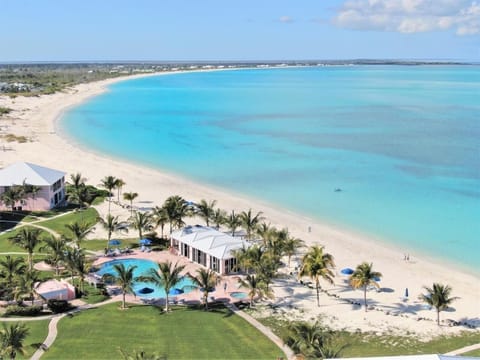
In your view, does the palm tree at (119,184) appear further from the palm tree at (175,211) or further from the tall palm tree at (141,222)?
the palm tree at (175,211)

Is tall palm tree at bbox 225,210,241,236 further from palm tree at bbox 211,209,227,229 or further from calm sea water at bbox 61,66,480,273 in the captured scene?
calm sea water at bbox 61,66,480,273

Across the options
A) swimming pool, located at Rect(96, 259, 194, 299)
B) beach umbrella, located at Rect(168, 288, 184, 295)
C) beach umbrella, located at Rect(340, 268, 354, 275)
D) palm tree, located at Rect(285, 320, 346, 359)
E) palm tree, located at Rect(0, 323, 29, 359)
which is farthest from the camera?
A: beach umbrella, located at Rect(340, 268, 354, 275)

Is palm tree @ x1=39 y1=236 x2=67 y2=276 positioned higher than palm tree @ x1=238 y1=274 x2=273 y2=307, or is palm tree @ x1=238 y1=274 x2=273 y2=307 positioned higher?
palm tree @ x1=39 y1=236 x2=67 y2=276

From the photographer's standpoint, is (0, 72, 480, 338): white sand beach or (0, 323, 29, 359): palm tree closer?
(0, 323, 29, 359): palm tree

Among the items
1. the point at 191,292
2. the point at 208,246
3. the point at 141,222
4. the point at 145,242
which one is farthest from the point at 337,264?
the point at 141,222

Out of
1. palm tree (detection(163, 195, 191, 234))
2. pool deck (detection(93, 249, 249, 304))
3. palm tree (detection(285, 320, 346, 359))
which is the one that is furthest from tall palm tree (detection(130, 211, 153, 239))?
palm tree (detection(285, 320, 346, 359))

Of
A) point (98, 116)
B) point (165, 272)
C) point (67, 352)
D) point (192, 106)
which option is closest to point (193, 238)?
point (165, 272)
